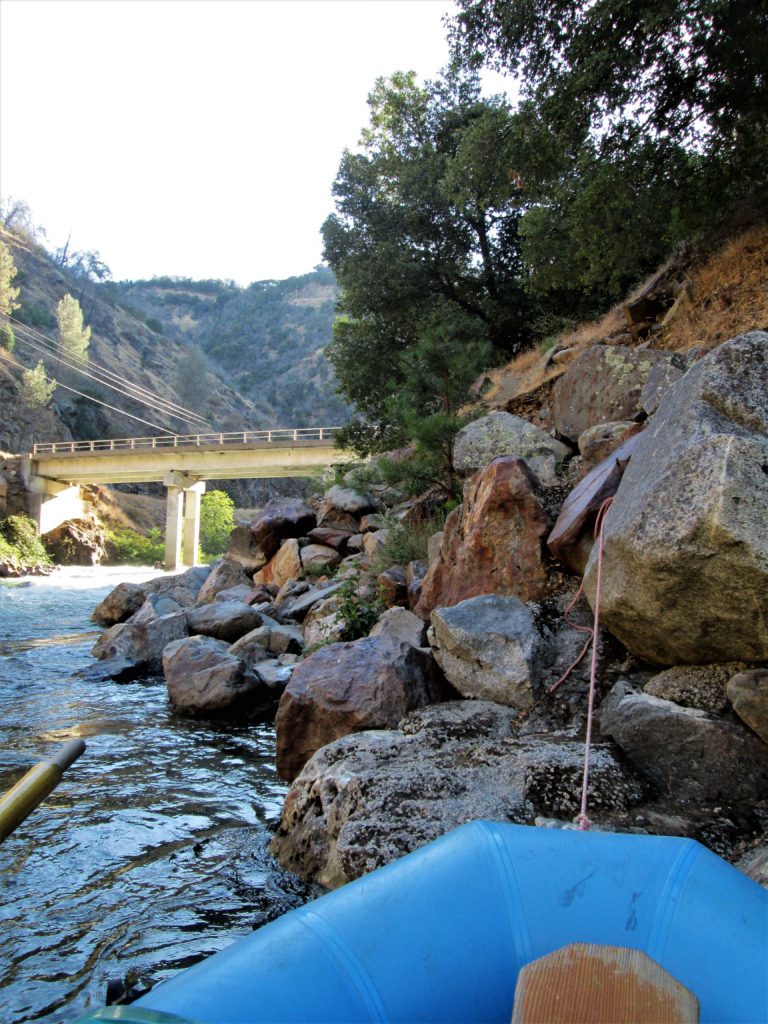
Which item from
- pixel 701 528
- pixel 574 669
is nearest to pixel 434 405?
pixel 574 669

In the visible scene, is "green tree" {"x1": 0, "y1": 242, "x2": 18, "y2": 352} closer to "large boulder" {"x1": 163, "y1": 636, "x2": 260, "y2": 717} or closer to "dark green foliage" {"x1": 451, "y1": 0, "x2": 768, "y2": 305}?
"dark green foliage" {"x1": 451, "y1": 0, "x2": 768, "y2": 305}

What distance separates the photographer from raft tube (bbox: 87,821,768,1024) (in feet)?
5.17

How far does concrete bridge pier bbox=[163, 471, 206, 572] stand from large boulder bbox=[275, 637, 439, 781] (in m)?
38.1

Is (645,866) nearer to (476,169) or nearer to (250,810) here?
(250,810)

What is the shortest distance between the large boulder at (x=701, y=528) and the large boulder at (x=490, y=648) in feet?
2.26

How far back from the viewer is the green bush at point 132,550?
165 ft

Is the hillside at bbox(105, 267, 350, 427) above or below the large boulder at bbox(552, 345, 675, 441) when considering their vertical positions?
above

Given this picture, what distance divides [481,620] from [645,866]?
314cm

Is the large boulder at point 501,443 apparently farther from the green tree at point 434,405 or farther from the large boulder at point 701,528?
the large boulder at point 701,528

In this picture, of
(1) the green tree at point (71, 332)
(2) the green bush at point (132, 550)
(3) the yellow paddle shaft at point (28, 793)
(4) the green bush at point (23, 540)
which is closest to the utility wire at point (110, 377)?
(1) the green tree at point (71, 332)

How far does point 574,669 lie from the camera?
4711mm

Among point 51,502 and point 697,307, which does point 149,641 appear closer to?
point 697,307

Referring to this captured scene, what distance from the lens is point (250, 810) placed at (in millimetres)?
4902

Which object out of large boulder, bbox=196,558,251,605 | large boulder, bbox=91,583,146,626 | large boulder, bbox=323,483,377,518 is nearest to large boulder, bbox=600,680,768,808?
large boulder, bbox=323,483,377,518
